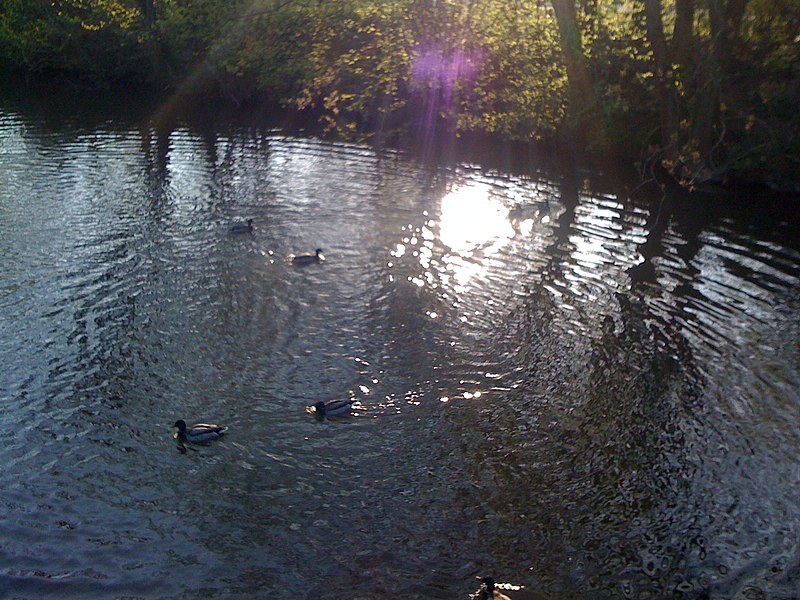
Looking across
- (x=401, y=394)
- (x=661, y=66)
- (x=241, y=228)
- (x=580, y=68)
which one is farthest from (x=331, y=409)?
(x=580, y=68)

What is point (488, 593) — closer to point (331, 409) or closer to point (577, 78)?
point (331, 409)

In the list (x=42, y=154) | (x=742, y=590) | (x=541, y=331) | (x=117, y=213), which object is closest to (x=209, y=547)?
(x=742, y=590)

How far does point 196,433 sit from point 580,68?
2057cm

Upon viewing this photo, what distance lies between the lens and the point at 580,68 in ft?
91.8

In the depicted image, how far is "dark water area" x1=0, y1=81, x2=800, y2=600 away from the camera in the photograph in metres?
10.5

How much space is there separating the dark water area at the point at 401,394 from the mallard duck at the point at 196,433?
21 centimetres

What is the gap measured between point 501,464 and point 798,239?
14.3m

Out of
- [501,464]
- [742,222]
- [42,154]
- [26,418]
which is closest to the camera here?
[501,464]

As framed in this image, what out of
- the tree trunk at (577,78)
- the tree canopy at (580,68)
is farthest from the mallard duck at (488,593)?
the tree trunk at (577,78)

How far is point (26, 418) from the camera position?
44.0ft

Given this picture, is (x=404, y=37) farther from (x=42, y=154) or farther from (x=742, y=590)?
(x=742, y=590)

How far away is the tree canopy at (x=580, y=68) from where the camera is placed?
2327 cm

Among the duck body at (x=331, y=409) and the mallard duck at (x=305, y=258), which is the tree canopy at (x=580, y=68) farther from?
the duck body at (x=331, y=409)

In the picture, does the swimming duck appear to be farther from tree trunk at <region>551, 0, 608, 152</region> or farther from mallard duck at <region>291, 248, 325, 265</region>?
tree trunk at <region>551, 0, 608, 152</region>
